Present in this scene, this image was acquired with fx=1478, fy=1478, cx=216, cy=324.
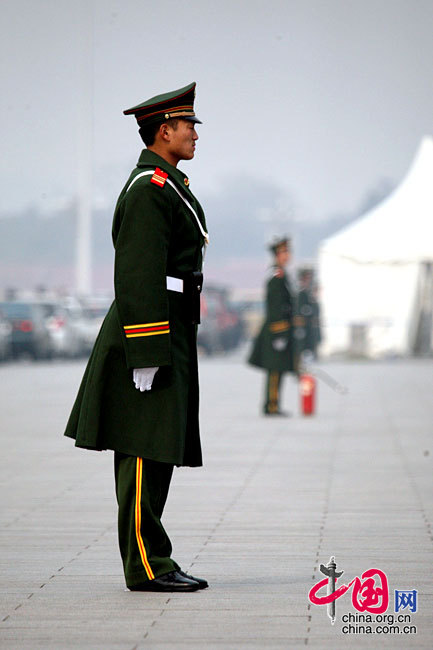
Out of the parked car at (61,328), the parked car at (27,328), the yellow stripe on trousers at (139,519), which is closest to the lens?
the yellow stripe on trousers at (139,519)

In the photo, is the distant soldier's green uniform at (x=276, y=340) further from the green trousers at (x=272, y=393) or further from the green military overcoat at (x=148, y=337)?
the green military overcoat at (x=148, y=337)

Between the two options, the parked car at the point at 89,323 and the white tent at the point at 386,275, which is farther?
the parked car at the point at 89,323

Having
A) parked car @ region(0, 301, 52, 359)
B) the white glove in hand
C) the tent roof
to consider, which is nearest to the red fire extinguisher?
the white glove in hand

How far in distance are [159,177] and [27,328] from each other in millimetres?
26269

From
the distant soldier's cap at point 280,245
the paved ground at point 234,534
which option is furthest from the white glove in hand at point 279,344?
Answer: the paved ground at point 234,534

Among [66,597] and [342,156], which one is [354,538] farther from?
[342,156]

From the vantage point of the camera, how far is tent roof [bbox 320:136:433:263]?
2952 centimetres

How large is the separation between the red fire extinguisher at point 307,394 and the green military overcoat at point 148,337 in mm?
9685

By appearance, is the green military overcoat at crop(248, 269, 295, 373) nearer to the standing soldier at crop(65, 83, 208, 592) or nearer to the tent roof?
the standing soldier at crop(65, 83, 208, 592)

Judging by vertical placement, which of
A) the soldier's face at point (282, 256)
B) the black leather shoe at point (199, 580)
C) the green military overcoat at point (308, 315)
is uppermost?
the soldier's face at point (282, 256)

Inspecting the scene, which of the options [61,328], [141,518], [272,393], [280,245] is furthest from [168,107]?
[61,328]

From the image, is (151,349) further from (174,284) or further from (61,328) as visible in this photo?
(61,328)

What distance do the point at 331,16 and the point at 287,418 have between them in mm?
14480

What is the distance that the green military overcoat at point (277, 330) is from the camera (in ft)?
50.4
